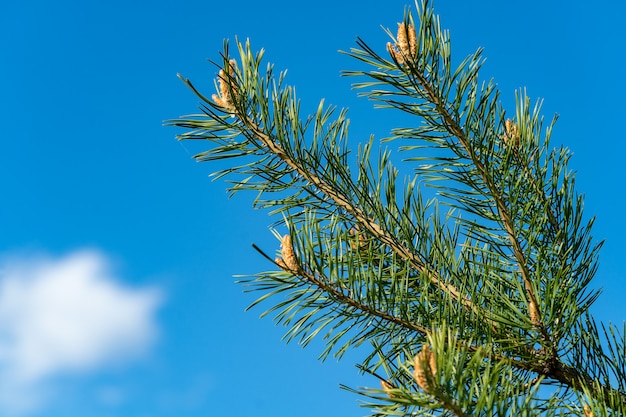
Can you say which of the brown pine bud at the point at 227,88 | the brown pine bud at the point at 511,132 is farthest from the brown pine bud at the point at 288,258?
the brown pine bud at the point at 511,132

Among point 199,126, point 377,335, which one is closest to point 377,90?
point 199,126

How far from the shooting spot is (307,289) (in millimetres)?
1509

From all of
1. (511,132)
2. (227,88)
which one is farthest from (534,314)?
(227,88)

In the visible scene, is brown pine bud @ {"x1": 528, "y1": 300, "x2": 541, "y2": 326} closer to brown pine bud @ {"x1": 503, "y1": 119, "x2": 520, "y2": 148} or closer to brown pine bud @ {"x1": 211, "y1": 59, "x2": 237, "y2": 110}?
brown pine bud @ {"x1": 503, "y1": 119, "x2": 520, "y2": 148}

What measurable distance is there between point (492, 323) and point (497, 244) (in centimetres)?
22

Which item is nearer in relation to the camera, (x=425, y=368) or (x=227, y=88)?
(x=425, y=368)

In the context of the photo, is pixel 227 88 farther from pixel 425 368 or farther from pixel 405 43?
pixel 425 368

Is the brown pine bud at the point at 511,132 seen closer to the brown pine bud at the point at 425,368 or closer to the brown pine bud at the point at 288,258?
the brown pine bud at the point at 288,258

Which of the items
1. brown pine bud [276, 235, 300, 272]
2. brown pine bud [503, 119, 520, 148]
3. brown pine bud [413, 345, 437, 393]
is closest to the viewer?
brown pine bud [413, 345, 437, 393]

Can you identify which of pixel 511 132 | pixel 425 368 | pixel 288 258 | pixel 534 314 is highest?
pixel 511 132

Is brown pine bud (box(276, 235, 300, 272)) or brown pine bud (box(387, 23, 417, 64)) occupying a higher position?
brown pine bud (box(387, 23, 417, 64))

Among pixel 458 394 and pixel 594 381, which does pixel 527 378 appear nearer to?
pixel 594 381

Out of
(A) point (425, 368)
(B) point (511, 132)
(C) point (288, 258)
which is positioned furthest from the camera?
(B) point (511, 132)

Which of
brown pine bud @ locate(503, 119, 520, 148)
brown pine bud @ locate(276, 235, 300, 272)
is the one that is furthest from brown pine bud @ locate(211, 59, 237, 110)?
brown pine bud @ locate(503, 119, 520, 148)
